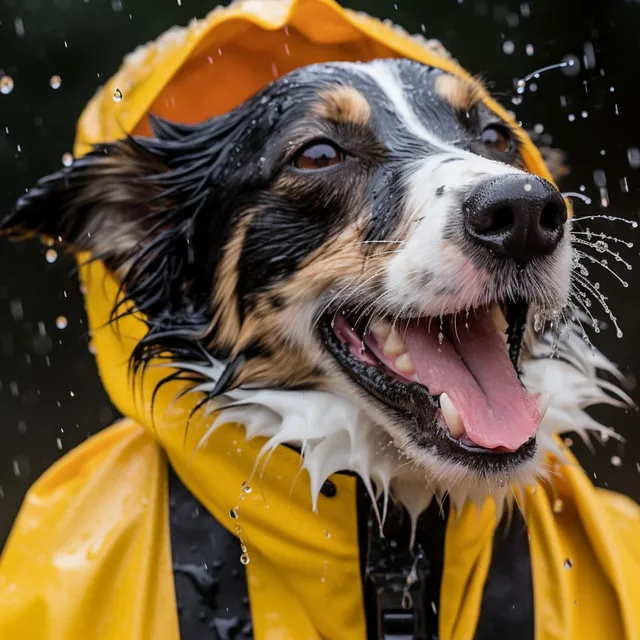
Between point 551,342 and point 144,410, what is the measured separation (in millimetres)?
1076

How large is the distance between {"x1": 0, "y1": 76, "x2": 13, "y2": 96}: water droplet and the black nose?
161 inches

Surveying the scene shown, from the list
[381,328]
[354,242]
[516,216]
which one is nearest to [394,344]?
[381,328]

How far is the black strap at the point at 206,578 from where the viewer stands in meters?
2.05

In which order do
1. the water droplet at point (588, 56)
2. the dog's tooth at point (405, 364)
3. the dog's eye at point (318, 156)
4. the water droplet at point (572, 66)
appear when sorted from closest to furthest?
the dog's tooth at point (405, 364) < the dog's eye at point (318, 156) < the water droplet at point (572, 66) < the water droplet at point (588, 56)

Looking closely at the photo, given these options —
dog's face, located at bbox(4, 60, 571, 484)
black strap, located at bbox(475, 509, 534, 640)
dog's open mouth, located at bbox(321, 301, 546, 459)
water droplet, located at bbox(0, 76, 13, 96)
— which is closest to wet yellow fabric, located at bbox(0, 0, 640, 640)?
black strap, located at bbox(475, 509, 534, 640)

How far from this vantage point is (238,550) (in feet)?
7.06

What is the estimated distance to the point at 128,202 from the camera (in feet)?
8.03

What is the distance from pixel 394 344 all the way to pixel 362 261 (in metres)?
0.20

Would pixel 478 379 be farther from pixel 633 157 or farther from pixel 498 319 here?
pixel 633 157

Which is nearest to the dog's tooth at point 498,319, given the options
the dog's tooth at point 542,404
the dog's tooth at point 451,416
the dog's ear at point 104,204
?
the dog's tooth at point 542,404

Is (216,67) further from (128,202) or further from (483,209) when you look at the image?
(483,209)

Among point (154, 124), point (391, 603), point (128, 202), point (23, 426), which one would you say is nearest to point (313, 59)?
point (154, 124)

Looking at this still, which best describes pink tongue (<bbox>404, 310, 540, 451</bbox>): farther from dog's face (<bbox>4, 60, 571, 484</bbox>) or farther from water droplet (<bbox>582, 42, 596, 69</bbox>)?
water droplet (<bbox>582, 42, 596, 69</bbox>)

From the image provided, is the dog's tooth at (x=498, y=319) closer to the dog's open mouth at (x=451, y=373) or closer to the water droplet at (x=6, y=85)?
the dog's open mouth at (x=451, y=373)
